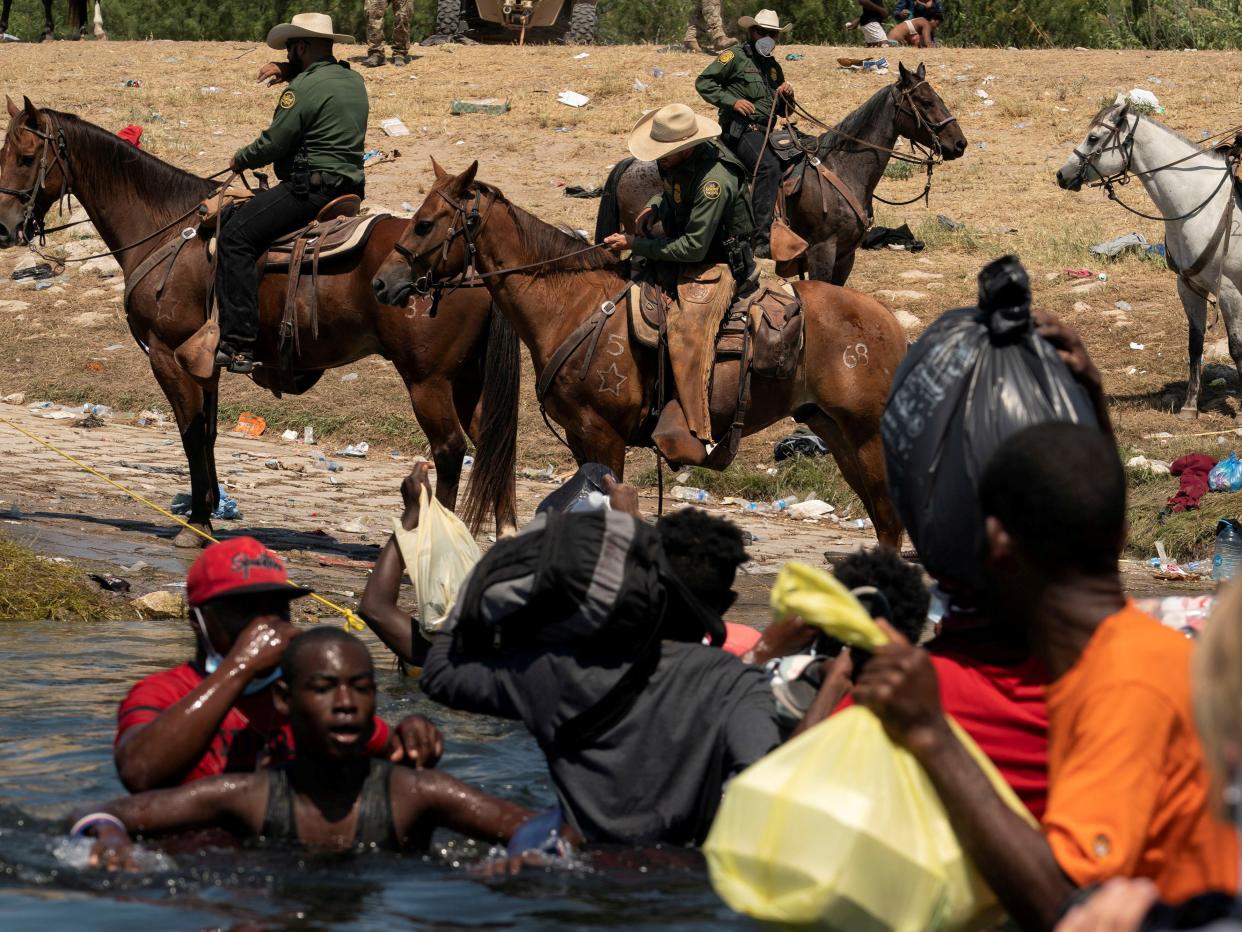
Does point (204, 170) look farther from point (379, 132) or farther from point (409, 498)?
point (409, 498)

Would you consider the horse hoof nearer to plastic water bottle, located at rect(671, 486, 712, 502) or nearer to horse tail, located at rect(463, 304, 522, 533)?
horse tail, located at rect(463, 304, 522, 533)

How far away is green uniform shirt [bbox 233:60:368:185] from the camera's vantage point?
10352 millimetres

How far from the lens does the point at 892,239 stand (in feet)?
58.5

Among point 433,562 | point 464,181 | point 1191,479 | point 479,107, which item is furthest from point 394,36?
point 433,562

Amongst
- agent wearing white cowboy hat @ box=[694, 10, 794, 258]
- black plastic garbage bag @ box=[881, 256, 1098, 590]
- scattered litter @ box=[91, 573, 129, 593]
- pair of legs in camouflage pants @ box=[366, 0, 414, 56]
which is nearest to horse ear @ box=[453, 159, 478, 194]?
scattered litter @ box=[91, 573, 129, 593]

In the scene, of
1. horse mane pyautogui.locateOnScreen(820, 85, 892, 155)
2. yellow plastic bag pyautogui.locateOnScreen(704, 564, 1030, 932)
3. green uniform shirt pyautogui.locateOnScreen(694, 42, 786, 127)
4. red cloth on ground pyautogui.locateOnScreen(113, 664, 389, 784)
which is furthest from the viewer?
horse mane pyautogui.locateOnScreen(820, 85, 892, 155)

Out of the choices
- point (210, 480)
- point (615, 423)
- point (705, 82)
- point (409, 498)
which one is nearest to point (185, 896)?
point (409, 498)

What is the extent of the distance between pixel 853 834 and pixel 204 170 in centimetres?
1918

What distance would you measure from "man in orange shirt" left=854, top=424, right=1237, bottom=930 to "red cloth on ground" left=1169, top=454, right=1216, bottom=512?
8596 millimetres

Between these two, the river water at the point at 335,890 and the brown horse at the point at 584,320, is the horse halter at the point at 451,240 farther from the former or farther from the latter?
the river water at the point at 335,890

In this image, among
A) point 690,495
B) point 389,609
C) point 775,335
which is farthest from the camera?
point 690,495

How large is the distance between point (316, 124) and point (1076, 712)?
26.9 feet

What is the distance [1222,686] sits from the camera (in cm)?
214

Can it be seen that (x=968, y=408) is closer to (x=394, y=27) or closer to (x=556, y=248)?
(x=556, y=248)
